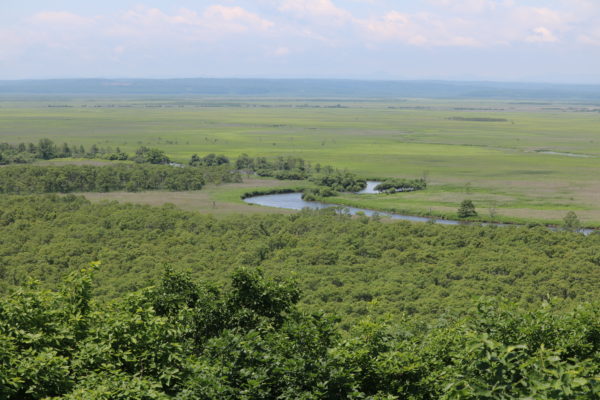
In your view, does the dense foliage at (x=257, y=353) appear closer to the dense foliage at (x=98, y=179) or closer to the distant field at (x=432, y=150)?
the distant field at (x=432, y=150)

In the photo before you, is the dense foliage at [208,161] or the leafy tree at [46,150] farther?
the leafy tree at [46,150]

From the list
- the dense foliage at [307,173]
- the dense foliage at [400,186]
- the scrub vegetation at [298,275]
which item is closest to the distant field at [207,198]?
the scrub vegetation at [298,275]

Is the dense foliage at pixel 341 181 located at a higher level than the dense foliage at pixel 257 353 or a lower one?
lower

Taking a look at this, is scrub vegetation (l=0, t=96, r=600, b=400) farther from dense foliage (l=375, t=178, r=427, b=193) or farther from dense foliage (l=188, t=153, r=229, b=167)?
dense foliage (l=188, t=153, r=229, b=167)

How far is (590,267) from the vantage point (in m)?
43.0

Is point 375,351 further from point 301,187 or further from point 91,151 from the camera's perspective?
point 91,151

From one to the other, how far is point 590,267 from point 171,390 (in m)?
38.8

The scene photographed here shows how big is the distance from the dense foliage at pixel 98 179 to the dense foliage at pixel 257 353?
7340 centimetres

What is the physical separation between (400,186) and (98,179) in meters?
45.9

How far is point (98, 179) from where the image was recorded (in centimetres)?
8894

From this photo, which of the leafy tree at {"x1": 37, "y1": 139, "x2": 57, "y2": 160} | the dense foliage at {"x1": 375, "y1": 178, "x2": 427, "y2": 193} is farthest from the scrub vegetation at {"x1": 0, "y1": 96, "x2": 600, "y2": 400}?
the leafy tree at {"x1": 37, "y1": 139, "x2": 57, "y2": 160}

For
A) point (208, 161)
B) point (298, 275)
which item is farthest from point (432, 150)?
point (298, 275)

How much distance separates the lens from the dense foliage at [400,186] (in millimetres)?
90500

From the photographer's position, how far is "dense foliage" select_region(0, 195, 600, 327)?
38469 mm
